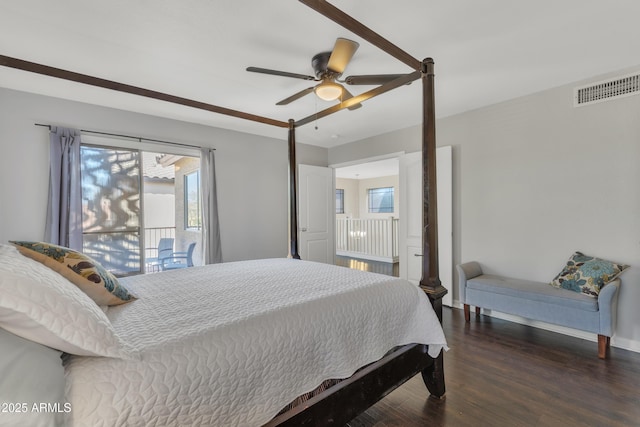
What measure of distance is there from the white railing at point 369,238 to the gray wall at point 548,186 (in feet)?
10.1

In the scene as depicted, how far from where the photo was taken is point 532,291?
276cm

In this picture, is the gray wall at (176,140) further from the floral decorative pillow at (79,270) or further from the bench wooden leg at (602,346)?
the bench wooden leg at (602,346)

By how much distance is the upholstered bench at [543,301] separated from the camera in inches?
93.9

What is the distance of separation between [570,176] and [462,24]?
1.98m

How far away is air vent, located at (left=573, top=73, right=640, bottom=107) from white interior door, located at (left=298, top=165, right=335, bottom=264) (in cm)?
341

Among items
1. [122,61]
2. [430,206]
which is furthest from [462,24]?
[122,61]

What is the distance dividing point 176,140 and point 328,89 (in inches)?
96.5

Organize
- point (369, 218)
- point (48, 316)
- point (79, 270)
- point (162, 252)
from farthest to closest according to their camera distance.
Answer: point (369, 218), point (162, 252), point (79, 270), point (48, 316)

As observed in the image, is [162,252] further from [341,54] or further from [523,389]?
[523,389]

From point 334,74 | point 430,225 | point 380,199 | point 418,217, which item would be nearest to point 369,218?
point 380,199

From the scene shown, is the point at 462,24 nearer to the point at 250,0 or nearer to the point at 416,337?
the point at 250,0

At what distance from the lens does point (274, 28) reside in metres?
Answer: 1.96

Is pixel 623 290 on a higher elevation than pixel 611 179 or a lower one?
lower

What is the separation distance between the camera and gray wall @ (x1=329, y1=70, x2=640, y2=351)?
2561 millimetres
